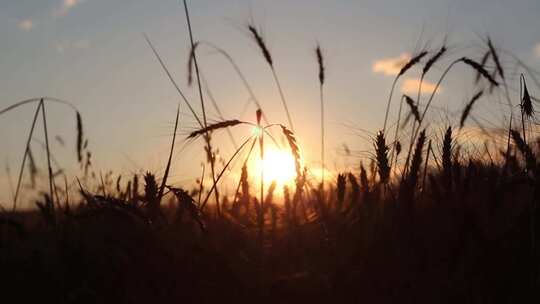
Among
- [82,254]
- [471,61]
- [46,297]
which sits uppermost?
[471,61]

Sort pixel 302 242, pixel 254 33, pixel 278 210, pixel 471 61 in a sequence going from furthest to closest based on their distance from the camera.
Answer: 1. pixel 254 33
2. pixel 278 210
3. pixel 471 61
4. pixel 302 242

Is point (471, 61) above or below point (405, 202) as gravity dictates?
above

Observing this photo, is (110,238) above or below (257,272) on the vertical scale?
above

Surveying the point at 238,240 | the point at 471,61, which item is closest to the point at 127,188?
the point at 238,240

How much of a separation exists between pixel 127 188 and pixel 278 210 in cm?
112

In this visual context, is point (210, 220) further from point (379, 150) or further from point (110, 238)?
point (379, 150)

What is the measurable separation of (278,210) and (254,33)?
1.37m

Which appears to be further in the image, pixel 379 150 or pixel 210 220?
pixel 210 220

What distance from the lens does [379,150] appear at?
116 inches

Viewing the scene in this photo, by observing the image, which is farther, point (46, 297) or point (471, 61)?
point (471, 61)

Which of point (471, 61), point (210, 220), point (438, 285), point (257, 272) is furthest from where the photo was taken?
point (471, 61)

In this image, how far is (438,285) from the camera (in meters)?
2.54

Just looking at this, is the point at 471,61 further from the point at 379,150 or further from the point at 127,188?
the point at 127,188

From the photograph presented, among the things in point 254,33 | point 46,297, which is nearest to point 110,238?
point 46,297
